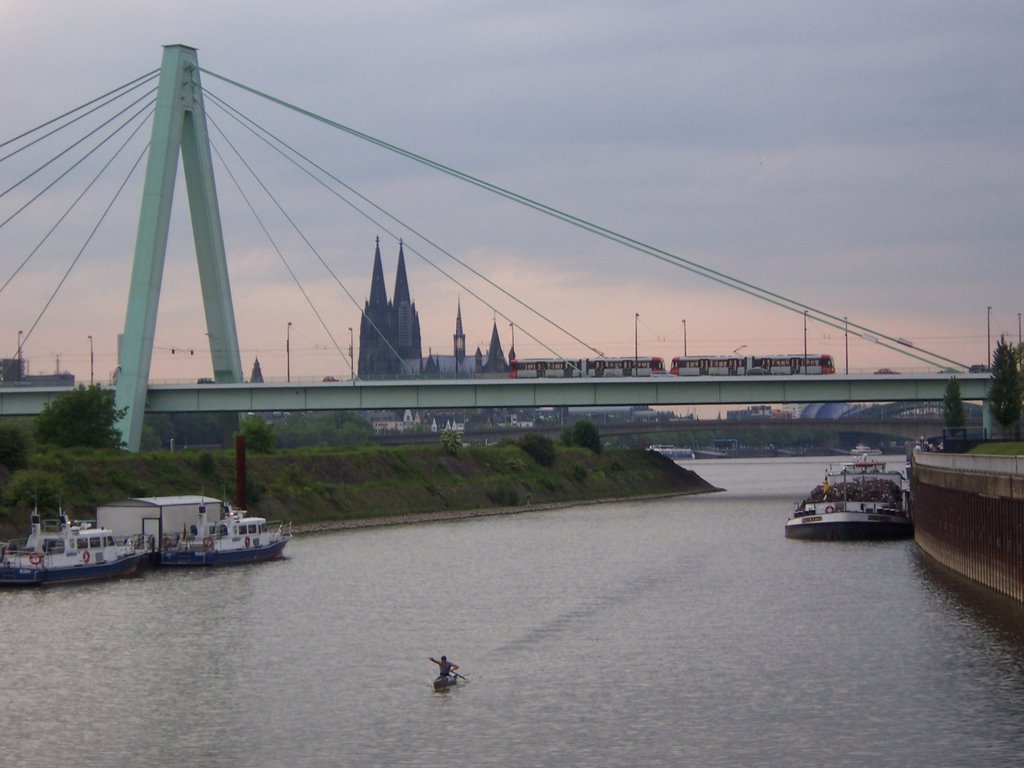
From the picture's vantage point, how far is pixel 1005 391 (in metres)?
98.0

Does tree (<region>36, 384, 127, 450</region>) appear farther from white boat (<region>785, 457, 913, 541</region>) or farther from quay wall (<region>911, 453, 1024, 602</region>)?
quay wall (<region>911, 453, 1024, 602</region>)

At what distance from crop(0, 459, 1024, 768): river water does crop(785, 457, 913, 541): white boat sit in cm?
1250

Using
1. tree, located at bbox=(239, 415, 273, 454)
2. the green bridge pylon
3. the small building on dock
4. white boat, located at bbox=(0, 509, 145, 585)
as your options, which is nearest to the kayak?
white boat, located at bbox=(0, 509, 145, 585)

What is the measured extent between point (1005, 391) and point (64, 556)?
6186cm

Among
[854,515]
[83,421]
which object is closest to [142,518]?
[83,421]

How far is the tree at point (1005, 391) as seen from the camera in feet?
321

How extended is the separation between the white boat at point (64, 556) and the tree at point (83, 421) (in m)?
25.3

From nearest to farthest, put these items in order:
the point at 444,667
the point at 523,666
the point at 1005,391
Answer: the point at 444,667 < the point at 523,666 < the point at 1005,391

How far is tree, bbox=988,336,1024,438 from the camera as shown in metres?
97.9

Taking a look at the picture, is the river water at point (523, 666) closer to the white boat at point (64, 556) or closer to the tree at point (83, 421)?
the white boat at point (64, 556)

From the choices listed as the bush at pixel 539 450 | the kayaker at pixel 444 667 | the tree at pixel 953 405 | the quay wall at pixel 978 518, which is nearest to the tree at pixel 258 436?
the bush at pixel 539 450

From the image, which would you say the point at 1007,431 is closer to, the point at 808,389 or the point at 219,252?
the point at 808,389

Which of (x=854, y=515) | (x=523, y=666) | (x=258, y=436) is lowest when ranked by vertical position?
(x=523, y=666)

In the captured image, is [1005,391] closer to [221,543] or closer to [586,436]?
[221,543]
